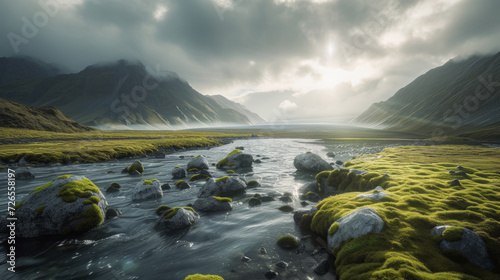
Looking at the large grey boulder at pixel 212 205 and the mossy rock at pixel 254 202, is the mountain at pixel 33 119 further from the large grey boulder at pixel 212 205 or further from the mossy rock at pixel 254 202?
the mossy rock at pixel 254 202

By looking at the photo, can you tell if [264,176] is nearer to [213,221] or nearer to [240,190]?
[240,190]

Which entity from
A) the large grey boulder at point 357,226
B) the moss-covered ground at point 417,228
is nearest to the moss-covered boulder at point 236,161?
the moss-covered ground at point 417,228

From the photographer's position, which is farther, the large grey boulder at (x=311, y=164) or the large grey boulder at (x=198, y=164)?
the large grey boulder at (x=198, y=164)

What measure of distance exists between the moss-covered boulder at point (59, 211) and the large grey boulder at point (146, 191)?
5032mm

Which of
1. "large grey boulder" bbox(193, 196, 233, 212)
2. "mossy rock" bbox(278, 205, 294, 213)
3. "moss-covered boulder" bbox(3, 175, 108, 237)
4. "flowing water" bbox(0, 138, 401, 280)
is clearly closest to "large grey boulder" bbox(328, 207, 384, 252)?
"flowing water" bbox(0, 138, 401, 280)

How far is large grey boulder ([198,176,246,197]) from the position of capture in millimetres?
22266

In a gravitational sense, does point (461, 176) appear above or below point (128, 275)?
above

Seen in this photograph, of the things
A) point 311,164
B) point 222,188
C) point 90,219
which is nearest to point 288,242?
point 222,188

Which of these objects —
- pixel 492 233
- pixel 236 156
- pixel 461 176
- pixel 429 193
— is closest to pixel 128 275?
pixel 492 233

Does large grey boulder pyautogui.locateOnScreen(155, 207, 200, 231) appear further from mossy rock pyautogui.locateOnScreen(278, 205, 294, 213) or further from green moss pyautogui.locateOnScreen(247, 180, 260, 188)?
green moss pyautogui.locateOnScreen(247, 180, 260, 188)

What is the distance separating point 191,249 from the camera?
42.4 ft

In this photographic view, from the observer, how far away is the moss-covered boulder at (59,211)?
46.4 feet

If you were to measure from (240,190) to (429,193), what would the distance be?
16675 millimetres

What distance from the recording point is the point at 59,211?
14.5 m
